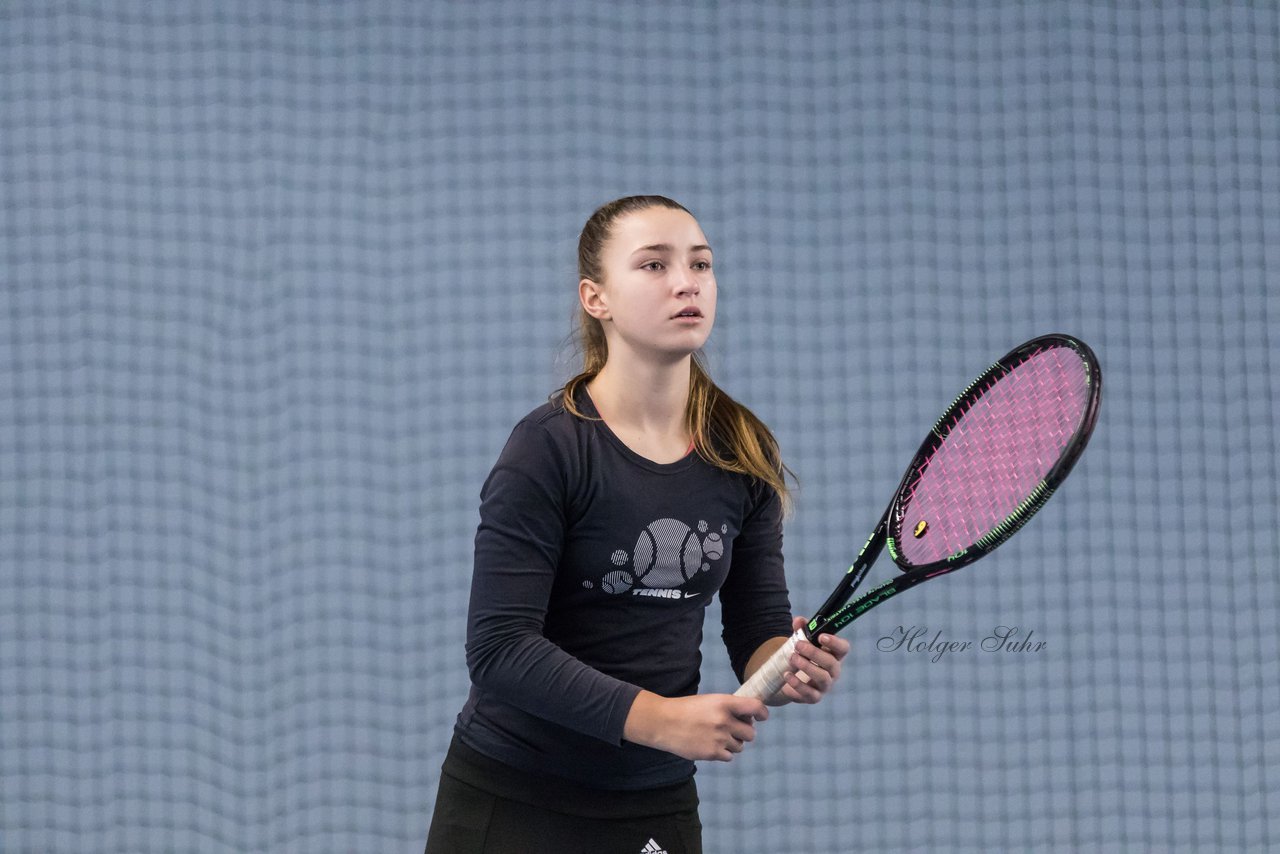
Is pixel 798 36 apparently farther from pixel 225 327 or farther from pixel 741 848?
pixel 741 848

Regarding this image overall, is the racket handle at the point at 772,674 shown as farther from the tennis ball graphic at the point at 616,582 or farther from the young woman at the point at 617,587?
the tennis ball graphic at the point at 616,582

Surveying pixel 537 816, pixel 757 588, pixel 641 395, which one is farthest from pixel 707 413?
pixel 537 816

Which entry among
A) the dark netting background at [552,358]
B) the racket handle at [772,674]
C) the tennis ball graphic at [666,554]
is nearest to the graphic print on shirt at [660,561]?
the tennis ball graphic at [666,554]

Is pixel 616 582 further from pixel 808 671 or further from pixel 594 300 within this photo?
pixel 594 300

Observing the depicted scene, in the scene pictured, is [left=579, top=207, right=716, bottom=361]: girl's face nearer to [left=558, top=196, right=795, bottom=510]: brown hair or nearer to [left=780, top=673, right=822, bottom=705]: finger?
[left=558, top=196, right=795, bottom=510]: brown hair

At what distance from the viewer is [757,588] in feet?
4.34

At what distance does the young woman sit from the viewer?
42.9 inches

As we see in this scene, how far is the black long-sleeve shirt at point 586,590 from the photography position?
3.58 feet

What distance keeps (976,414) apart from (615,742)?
56cm

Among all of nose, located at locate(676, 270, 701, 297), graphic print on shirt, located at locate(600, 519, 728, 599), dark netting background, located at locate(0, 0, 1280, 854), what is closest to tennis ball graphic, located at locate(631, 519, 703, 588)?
graphic print on shirt, located at locate(600, 519, 728, 599)

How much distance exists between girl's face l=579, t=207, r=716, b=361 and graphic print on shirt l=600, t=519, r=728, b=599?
0.17 metres

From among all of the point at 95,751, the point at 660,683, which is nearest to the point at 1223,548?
the point at 660,683

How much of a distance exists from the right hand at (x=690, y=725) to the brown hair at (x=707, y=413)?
262 millimetres

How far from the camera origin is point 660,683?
47.2 inches
